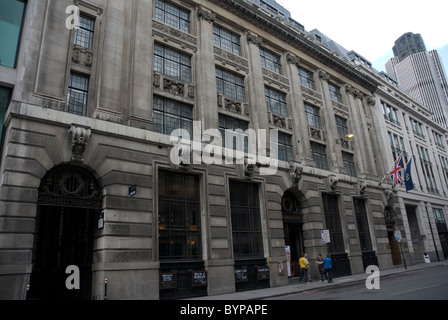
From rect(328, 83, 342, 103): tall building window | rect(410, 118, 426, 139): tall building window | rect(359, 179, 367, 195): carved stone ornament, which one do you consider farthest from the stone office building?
rect(410, 118, 426, 139): tall building window

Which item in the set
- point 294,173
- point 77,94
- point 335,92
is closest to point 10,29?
point 77,94

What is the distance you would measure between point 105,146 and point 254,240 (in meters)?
11.6

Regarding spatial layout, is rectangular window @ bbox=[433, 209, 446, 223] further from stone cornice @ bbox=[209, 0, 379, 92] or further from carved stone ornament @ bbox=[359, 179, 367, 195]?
carved stone ornament @ bbox=[359, 179, 367, 195]

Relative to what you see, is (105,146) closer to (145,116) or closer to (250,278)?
(145,116)

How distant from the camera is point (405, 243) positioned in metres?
35.8

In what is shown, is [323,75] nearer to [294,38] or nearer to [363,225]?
[294,38]

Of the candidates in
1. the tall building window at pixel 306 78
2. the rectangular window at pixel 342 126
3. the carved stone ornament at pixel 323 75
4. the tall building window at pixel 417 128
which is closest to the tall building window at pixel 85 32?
the tall building window at pixel 306 78

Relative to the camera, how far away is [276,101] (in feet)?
90.5

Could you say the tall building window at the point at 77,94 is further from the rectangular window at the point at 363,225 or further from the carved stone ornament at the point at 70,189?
the rectangular window at the point at 363,225

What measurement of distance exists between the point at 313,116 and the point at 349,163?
667cm

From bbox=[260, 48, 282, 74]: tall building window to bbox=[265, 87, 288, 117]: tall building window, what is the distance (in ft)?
7.63

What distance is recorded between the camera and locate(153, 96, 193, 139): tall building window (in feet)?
63.3
